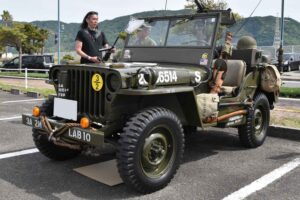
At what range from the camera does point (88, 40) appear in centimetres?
589

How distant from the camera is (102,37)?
20.2 ft

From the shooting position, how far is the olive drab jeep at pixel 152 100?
13.6ft

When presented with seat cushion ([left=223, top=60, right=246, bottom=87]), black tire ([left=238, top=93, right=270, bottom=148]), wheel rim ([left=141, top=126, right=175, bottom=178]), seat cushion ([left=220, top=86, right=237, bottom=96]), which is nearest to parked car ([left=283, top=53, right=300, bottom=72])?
black tire ([left=238, top=93, right=270, bottom=148])

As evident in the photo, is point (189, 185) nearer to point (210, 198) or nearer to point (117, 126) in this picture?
point (210, 198)

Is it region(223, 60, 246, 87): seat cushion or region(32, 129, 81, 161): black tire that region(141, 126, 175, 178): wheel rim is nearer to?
region(32, 129, 81, 161): black tire

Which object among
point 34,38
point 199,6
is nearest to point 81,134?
point 199,6

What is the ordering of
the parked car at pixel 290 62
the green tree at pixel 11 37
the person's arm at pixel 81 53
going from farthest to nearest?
the green tree at pixel 11 37
the parked car at pixel 290 62
the person's arm at pixel 81 53

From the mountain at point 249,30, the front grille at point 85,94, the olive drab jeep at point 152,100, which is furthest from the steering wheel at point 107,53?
the front grille at point 85,94

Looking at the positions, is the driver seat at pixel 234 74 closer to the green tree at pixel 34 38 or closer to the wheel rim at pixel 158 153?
the wheel rim at pixel 158 153

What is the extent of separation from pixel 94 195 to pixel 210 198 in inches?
46.7

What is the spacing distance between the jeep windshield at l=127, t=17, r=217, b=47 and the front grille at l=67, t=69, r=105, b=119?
62.2 inches

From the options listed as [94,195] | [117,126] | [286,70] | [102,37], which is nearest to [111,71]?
[117,126]

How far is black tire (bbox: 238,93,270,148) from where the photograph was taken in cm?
605

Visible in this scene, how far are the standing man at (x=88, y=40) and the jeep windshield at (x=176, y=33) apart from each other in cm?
→ 57
